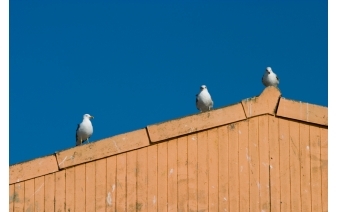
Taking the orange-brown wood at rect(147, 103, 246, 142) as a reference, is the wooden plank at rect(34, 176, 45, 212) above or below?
below

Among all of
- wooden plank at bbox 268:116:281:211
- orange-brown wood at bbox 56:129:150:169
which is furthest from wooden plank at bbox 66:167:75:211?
wooden plank at bbox 268:116:281:211

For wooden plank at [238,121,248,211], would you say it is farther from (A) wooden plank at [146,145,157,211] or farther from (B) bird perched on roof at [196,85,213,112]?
(B) bird perched on roof at [196,85,213,112]

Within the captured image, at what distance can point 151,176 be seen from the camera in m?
13.0

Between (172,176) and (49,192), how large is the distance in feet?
5.90

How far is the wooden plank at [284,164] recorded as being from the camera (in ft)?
43.0

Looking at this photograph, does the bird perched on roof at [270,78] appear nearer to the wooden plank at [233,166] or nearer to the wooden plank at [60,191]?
the wooden plank at [233,166]

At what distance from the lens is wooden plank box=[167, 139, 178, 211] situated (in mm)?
12938

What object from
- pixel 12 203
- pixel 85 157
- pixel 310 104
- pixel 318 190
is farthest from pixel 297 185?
pixel 12 203

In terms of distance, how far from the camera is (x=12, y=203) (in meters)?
12.8

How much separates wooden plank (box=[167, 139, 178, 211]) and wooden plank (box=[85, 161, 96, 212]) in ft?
3.56

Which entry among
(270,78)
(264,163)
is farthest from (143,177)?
(270,78)

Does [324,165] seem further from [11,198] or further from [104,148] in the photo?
[11,198]

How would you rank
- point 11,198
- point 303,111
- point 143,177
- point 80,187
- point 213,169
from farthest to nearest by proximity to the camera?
point 303,111, point 213,169, point 143,177, point 80,187, point 11,198

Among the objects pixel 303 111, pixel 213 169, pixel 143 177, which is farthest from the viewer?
pixel 303 111
